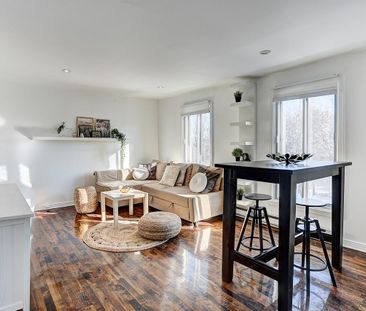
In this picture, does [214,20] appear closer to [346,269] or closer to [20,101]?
[346,269]

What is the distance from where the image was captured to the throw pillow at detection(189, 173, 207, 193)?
446 centimetres

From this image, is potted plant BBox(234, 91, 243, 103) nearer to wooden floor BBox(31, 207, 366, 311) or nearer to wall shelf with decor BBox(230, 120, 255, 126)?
wall shelf with decor BBox(230, 120, 255, 126)

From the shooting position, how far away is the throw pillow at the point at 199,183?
4461 mm

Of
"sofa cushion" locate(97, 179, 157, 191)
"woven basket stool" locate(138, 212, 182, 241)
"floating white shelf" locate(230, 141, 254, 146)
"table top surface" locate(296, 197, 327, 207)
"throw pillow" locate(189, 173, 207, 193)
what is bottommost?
"woven basket stool" locate(138, 212, 182, 241)

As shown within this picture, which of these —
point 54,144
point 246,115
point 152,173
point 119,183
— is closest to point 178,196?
point 119,183

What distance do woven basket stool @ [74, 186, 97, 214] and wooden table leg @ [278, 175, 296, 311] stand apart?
382 centimetres

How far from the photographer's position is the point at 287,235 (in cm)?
201

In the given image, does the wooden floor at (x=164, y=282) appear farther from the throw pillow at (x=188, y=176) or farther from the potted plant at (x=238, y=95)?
the potted plant at (x=238, y=95)

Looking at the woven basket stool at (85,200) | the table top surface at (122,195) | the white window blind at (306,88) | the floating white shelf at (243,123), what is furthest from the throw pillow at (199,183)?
the woven basket stool at (85,200)

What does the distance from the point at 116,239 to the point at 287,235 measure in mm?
2396

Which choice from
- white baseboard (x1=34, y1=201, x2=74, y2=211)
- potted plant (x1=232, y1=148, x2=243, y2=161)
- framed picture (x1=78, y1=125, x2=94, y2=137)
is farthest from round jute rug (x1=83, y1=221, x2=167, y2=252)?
framed picture (x1=78, y1=125, x2=94, y2=137)

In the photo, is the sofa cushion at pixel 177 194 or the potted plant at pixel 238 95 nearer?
the sofa cushion at pixel 177 194

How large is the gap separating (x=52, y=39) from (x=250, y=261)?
3014 mm

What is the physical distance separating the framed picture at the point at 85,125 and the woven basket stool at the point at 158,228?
9.55 ft
